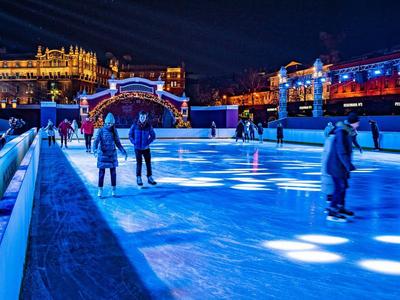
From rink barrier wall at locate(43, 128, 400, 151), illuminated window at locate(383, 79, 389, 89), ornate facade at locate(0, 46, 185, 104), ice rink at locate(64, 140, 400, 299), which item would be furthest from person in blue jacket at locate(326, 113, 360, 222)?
ornate facade at locate(0, 46, 185, 104)

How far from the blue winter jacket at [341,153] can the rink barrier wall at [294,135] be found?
15631 millimetres

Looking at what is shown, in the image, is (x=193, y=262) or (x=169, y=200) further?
(x=169, y=200)

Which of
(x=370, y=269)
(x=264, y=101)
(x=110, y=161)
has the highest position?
(x=264, y=101)

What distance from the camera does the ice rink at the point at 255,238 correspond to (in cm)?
369

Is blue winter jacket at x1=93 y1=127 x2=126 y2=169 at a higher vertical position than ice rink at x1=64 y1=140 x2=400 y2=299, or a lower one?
higher

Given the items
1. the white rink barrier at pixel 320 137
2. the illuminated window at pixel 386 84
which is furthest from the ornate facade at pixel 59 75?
the white rink barrier at pixel 320 137

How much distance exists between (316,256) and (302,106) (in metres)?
38.7

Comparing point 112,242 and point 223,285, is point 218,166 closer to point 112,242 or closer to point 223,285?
point 112,242

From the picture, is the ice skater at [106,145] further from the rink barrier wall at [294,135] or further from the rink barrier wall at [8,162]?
the rink barrier wall at [294,135]

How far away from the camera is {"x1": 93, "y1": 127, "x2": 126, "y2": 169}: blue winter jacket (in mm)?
7637

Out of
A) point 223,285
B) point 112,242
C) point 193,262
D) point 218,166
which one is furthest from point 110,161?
point 218,166

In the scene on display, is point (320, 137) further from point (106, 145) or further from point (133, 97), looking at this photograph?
point (106, 145)

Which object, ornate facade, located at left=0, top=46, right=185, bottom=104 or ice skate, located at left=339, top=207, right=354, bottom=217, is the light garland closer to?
ice skate, located at left=339, top=207, right=354, bottom=217

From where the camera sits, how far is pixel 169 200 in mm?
7711
